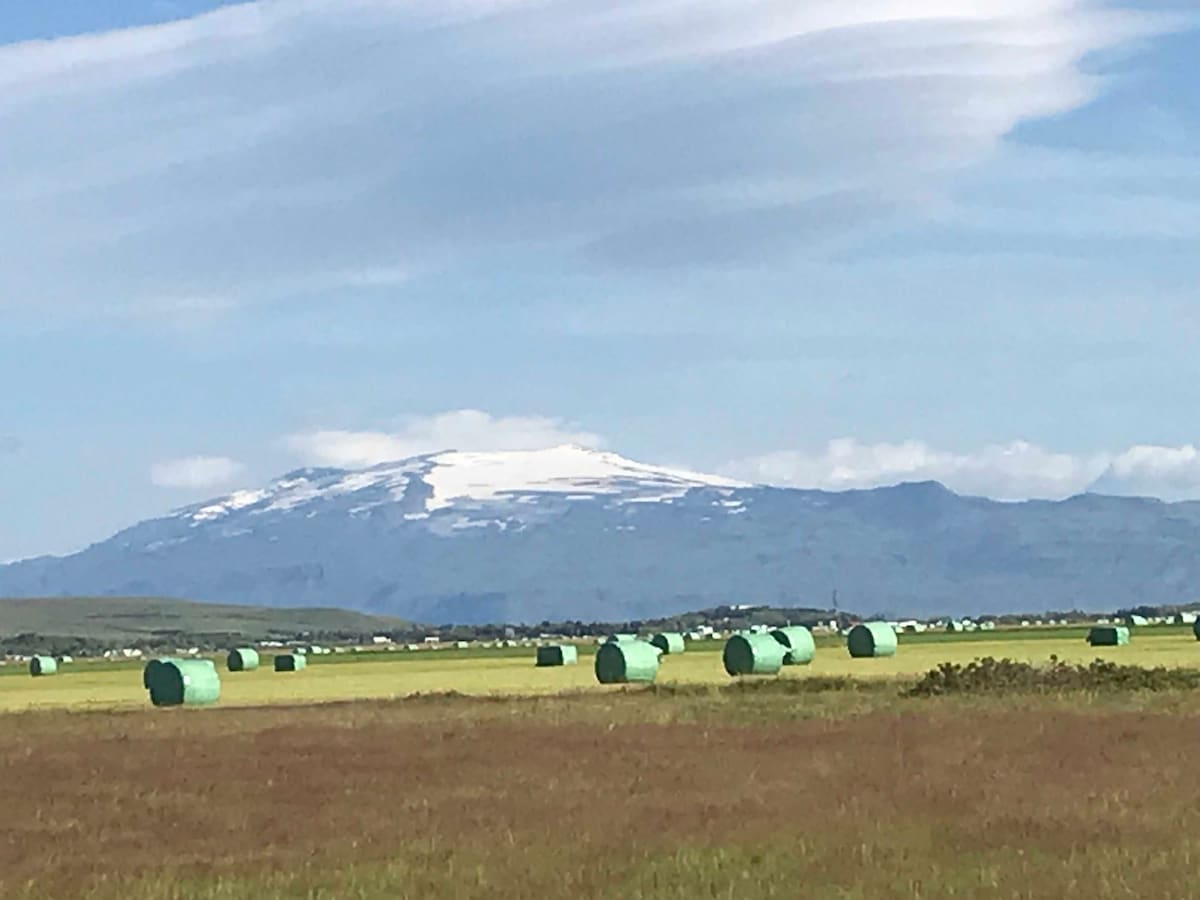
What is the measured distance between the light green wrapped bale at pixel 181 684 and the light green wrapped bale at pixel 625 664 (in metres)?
11.4

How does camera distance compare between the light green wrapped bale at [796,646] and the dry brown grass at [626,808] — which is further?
the light green wrapped bale at [796,646]

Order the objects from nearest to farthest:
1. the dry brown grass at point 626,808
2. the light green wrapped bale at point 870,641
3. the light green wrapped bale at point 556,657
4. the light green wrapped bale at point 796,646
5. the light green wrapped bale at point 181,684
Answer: the dry brown grass at point 626,808 < the light green wrapped bale at point 181,684 < the light green wrapped bale at point 796,646 < the light green wrapped bale at point 870,641 < the light green wrapped bale at point 556,657

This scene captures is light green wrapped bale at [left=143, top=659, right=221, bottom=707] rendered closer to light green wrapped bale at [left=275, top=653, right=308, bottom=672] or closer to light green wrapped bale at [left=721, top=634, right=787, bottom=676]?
light green wrapped bale at [left=721, top=634, right=787, bottom=676]

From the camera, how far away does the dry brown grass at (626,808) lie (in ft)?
70.5

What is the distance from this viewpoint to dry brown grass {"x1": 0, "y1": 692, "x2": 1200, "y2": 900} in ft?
70.5

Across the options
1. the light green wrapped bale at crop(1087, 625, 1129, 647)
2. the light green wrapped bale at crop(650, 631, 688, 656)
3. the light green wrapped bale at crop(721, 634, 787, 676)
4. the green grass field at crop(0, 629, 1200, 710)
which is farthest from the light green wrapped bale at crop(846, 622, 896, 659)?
the light green wrapped bale at crop(650, 631, 688, 656)

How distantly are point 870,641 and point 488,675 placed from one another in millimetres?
14649

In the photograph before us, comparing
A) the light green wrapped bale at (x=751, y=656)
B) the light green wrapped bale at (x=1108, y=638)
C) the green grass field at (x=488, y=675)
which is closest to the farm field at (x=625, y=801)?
the green grass field at (x=488, y=675)

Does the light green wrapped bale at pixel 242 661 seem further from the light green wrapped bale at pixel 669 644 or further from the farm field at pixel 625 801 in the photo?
the farm field at pixel 625 801

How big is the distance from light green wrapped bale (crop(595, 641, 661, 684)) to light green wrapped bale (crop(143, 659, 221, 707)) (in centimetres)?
1143

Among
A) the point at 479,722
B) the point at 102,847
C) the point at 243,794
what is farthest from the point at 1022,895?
the point at 479,722

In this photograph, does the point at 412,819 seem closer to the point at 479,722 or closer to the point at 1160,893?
the point at 1160,893

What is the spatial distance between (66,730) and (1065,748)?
23.8 m

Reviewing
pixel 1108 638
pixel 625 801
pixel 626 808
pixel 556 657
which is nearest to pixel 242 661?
pixel 556 657
